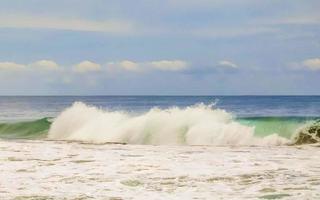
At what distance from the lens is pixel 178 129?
1198 inches

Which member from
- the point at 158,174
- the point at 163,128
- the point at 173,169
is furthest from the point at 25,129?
the point at 158,174

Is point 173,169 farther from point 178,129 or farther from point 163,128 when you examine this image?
point 163,128

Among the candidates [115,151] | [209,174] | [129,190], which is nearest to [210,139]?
[115,151]

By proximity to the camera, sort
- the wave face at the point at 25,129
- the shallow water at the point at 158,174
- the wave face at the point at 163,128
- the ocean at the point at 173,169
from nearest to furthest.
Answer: the shallow water at the point at 158,174 < the ocean at the point at 173,169 < the wave face at the point at 163,128 < the wave face at the point at 25,129

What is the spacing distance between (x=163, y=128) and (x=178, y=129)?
997mm

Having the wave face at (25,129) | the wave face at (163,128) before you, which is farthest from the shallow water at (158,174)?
the wave face at (25,129)

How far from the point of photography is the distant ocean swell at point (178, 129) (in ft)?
91.8

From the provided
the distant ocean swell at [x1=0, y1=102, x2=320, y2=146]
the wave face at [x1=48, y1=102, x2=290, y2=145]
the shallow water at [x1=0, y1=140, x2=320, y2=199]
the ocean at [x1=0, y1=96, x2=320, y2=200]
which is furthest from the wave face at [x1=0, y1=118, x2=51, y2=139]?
the shallow water at [x1=0, y1=140, x2=320, y2=199]

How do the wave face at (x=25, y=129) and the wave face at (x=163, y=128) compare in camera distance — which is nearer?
the wave face at (x=163, y=128)

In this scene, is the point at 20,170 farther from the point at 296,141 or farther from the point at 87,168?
the point at 296,141

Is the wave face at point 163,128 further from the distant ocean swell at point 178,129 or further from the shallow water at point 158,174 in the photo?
the shallow water at point 158,174

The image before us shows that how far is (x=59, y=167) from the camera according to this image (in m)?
15.9

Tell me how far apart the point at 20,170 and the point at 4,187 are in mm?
2625

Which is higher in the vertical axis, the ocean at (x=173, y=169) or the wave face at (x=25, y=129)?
the ocean at (x=173, y=169)
